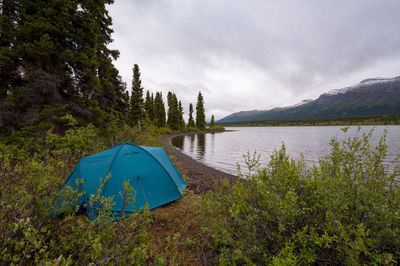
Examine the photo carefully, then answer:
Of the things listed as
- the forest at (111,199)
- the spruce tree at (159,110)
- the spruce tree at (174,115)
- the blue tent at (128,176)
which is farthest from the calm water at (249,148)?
the spruce tree at (159,110)

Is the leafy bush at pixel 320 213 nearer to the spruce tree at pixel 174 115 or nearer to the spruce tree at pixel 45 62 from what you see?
the spruce tree at pixel 45 62

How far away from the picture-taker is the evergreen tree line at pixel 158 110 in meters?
31.2

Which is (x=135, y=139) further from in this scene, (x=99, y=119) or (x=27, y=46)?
(x=27, y=46)

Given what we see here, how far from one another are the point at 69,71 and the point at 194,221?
10366 mm

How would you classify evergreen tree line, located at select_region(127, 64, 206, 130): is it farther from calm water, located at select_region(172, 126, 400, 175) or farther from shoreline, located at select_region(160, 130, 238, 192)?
shoreline, located at select_region(160, 130, 238, 192)

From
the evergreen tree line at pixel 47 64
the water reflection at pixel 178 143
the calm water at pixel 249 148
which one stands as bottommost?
the calm water at pixel 249 148

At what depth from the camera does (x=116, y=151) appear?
5.22 metres

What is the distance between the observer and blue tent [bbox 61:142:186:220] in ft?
15.6

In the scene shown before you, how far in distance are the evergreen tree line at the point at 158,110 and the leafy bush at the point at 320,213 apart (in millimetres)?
28979

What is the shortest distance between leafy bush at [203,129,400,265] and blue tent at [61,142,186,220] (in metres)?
2.67

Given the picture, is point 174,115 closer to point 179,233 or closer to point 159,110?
point 159,110

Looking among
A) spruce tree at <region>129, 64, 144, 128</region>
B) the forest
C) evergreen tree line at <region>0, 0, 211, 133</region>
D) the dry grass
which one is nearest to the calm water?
the forest

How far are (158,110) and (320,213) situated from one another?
181ft

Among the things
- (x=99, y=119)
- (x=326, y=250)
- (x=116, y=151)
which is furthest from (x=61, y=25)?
(x=326, y=250)
